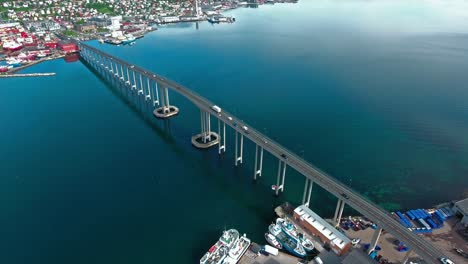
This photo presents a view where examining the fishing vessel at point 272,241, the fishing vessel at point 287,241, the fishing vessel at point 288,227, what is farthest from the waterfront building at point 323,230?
the fishing vessel at point 272,241

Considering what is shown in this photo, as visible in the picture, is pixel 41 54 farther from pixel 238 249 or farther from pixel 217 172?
pixel 238 249

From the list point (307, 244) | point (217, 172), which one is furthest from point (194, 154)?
point (307, 244)

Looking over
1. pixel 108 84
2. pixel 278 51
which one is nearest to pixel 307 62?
pixel 278 51

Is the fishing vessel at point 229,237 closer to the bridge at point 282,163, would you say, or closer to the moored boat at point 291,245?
the moored boat at point 291,245

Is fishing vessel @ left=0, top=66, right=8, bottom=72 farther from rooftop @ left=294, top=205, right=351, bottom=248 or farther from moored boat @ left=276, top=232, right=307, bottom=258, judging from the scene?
rooftop @ left=294, top=205, right=351, bottom=248

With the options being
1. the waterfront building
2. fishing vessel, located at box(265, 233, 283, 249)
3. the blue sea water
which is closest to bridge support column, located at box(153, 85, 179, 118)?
the blue sea water
